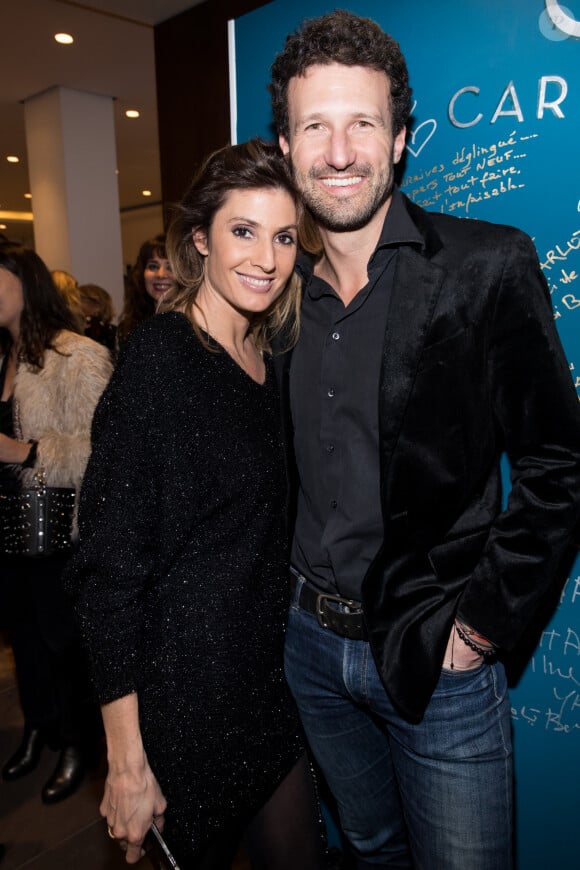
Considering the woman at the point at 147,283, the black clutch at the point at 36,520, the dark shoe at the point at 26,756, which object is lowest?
the dark shoe at the point at 26,756

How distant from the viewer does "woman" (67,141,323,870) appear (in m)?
1.28

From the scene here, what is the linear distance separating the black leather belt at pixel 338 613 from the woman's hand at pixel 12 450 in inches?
54.5

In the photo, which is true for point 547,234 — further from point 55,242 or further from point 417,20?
point 55,242

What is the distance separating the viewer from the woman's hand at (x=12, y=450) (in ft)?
7.68

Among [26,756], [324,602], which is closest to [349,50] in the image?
[324,602]

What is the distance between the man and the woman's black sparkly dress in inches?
7.2

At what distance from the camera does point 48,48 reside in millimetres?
5469

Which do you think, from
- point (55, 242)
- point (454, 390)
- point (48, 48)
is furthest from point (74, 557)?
point (55, 242)

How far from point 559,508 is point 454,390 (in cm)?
31

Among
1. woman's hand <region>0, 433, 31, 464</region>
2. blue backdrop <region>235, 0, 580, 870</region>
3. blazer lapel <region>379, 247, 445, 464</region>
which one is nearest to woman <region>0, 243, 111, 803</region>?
woman's hand <region>0, 433, 31, 464</region>

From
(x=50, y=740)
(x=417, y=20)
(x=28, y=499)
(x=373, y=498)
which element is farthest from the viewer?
(x=50, y=740)

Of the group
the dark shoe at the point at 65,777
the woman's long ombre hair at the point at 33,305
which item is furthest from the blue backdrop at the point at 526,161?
the dark shoe at the point at 65,777

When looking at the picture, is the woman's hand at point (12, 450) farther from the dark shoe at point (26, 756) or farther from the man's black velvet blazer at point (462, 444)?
the man's black velvet blazer at point (462, 444)

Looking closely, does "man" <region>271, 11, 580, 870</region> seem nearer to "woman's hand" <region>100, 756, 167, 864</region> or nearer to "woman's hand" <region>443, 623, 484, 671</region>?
"woman's hand" <region>443, 623, 484, 671</region>
